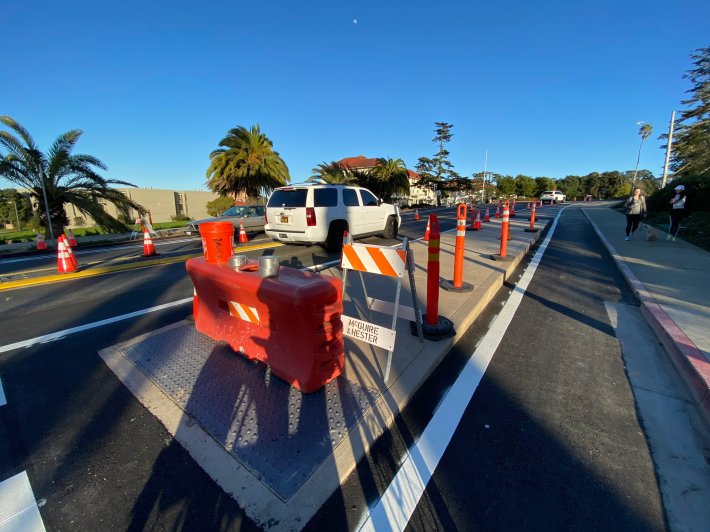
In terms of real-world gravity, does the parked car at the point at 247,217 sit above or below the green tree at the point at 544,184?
below

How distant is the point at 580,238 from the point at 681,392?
11625mm

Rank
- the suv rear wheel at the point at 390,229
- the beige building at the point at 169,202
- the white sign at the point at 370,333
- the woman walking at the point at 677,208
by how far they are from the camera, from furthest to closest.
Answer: the beige building at the point at 169,202 → the suv rear wheel at the point at 390,229 → the woman walking at the point at 677,208 → the white sign at the point at 370,333

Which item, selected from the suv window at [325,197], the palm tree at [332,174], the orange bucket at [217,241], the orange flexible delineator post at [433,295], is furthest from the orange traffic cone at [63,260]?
the palm tree at [332,174]

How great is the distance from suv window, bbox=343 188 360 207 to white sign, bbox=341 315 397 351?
6890mm

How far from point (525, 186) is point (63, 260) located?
10106cm

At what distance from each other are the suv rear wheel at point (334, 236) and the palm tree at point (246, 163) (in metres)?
17.1

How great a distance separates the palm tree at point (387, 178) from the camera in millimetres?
39906

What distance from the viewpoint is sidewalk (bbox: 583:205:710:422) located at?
3143mm

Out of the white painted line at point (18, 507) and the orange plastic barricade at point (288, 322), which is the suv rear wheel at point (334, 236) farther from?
the white painted line at point (18, 507)

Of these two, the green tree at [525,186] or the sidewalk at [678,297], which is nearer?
the sidewalk at [678,297]

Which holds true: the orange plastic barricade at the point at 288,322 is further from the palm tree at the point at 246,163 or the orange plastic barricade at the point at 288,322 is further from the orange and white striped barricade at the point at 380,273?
the palm tree at the point at 246,163

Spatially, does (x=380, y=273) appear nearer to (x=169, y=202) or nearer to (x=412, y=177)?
(x=169, y=202)

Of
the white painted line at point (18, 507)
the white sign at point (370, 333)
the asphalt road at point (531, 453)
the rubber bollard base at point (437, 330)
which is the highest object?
the white sign at point (370, 333)

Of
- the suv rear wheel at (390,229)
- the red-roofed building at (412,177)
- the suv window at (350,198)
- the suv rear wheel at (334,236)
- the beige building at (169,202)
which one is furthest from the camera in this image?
the red-roofed building at (412,177)
